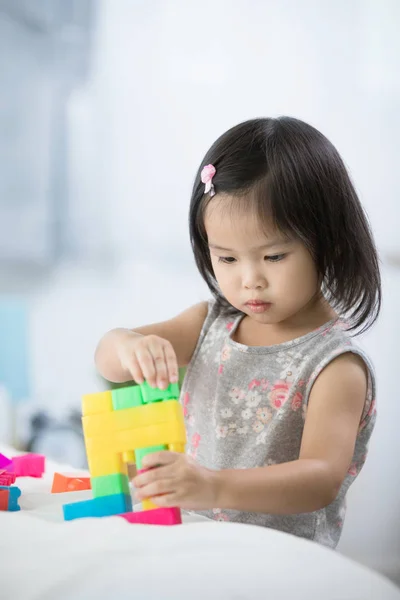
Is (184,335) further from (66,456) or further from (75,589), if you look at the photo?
(66,456)

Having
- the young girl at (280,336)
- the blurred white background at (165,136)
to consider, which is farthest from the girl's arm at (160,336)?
the blurred white background at (165,136)

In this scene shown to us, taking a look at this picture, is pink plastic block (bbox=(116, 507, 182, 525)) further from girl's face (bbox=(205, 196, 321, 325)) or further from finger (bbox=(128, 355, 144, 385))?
girl's face (bbox=(205, 196, 321, 325))

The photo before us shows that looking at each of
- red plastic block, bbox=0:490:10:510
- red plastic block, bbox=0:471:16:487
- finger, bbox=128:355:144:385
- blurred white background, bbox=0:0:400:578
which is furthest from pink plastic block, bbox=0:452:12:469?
blurred white background, bbox=0:0:400:578

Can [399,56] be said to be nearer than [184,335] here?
No

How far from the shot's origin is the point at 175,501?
745 mm

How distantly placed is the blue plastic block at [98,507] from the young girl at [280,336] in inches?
5.1

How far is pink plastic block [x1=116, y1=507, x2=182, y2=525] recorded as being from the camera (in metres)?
0.74

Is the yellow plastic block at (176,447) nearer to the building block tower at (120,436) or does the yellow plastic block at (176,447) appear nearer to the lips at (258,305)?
the building block tower at (120,436)

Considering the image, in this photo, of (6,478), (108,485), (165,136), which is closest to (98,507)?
(108,485)

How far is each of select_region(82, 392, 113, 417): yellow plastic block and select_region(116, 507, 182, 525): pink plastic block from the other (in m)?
0.11

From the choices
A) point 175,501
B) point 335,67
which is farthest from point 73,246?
point 175,501

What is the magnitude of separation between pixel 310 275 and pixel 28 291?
1.37 metres

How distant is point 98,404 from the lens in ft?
2.62

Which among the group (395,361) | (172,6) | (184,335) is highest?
(172,6)
